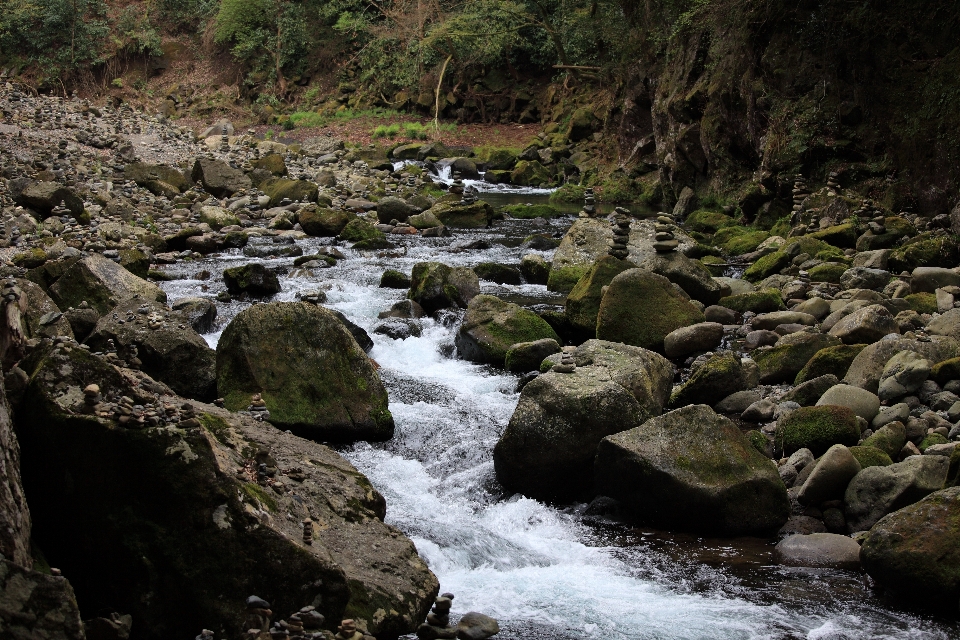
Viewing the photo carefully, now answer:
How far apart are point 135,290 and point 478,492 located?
6.13 metres

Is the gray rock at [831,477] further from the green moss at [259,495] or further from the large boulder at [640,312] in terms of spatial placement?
the green moss at [259,495]

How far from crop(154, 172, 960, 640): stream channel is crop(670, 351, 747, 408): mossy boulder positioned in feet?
6.10

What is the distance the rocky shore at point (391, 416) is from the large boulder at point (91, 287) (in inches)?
1.4

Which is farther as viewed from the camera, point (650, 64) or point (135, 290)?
point (650, 64)

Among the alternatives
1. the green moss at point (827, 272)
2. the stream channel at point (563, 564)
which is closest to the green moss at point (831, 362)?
the stream channel at point (563, 564)

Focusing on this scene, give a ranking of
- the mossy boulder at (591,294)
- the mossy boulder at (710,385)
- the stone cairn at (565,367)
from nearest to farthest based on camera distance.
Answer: the stone cairn at (565,367) < the mossy boulder at (710,385) < the mossy boulder at (591,294)

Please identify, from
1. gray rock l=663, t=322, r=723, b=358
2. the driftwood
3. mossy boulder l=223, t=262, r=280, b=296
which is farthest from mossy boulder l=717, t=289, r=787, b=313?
the driftwood

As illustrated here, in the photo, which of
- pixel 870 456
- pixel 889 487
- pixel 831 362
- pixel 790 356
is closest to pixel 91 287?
pixel 790 356

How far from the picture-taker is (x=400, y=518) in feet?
22.9

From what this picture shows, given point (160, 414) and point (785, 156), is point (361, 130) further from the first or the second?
point (160, 414)

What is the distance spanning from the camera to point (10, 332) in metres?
5.61

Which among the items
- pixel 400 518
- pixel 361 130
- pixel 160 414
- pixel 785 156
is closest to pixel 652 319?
pixel 400 518

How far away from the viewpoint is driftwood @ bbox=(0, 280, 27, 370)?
541cm

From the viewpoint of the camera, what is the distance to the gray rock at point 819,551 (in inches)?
250
